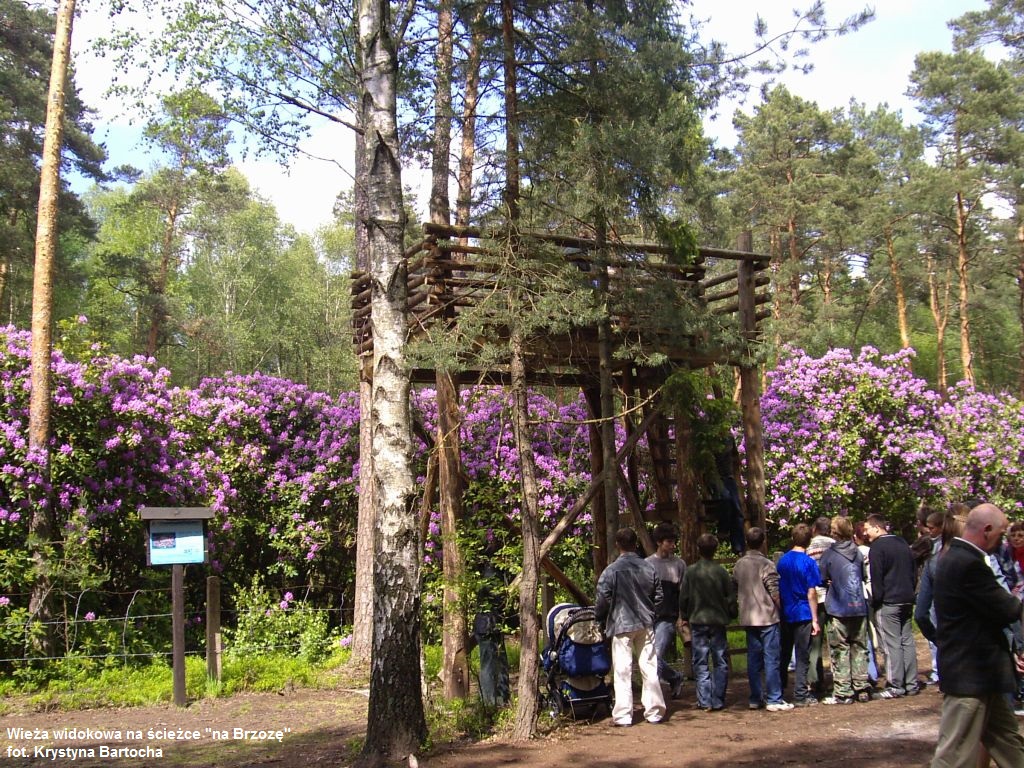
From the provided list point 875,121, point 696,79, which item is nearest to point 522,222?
point 696,79

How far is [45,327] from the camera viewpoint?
40.1 ft

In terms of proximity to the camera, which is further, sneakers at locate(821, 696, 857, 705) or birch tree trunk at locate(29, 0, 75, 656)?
birch tree trunk at locate(29, 0, 75, 656)

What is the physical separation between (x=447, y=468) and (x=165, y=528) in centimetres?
354

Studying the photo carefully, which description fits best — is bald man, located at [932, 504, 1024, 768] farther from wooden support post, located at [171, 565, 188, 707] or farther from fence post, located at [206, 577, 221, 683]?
fence post, located at [206, 577, 221, 683]

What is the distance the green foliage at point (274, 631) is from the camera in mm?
13172

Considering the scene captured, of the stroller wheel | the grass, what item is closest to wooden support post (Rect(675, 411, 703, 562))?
the stroller wheel

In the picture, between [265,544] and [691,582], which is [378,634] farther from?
[265,544]

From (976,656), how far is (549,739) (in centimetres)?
384

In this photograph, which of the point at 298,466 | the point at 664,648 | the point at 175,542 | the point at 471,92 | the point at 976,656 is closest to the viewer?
the point at 976,656

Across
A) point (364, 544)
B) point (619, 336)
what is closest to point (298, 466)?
point (364, 544)

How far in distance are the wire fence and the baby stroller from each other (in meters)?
Answer: 5.08

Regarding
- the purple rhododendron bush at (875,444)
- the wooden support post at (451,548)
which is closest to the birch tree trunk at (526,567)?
the wooden support post at (451,548)

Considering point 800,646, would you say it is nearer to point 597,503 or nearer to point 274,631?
point 597,503

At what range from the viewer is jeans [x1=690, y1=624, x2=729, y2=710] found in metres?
8.42
